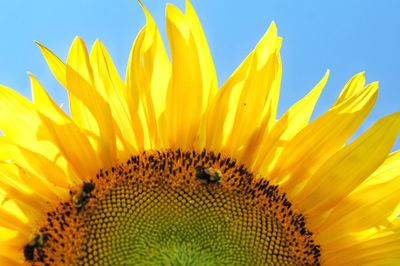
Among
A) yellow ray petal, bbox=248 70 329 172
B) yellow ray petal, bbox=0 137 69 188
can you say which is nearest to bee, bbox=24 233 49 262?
yellow ray petal, bbox=0 137 69 188

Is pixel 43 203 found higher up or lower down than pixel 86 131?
lower down

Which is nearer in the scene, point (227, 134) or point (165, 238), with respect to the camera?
point (165, 238)

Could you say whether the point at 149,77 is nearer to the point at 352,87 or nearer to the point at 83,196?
the point at 83,196

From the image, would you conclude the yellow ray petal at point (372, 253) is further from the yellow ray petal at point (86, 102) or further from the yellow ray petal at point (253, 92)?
the yellow ray petal at point (86, 102)

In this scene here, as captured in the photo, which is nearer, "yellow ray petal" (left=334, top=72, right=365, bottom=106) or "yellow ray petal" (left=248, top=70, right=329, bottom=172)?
"yellow ray petal" (left=248, top=70, right=329, bottom=172)

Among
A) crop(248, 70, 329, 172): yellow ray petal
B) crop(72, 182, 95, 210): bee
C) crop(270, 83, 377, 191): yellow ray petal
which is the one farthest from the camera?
crop(248, 70, 329, 172): yellow ray petal

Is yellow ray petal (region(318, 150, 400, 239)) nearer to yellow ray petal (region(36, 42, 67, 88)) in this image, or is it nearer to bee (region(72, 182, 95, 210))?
bee (region(72, 182, 95, 210))

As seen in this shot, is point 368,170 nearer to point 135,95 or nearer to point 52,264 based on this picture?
point 135,95

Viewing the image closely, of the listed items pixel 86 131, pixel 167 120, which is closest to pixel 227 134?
pixel 167 120

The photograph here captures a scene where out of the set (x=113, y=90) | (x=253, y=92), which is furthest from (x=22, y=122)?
(x=253, y=92)
